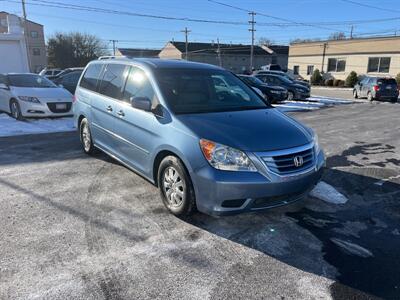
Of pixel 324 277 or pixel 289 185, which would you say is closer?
pixel 324 277

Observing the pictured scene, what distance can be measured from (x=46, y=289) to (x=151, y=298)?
2.78ft

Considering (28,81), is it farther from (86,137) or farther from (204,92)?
(204,92)

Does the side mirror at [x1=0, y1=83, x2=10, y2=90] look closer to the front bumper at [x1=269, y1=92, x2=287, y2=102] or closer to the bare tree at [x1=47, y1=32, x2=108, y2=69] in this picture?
the front bumper at [x1=269, y1=92, x2=287, y2=102]

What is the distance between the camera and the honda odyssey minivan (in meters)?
3.59

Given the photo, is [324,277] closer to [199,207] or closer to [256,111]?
[199,207]

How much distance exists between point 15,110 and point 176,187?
8.39 metres

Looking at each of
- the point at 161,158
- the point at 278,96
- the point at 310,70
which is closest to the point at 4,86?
the point at 161,158

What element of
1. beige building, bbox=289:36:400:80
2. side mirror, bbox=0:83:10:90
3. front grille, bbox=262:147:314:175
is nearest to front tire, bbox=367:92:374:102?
beige building, bbox=289:36:400:80

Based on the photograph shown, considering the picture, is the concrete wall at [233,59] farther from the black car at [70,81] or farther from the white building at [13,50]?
the black car at [70,81]

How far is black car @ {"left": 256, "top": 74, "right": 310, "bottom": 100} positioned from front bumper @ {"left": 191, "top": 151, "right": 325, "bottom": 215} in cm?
1659

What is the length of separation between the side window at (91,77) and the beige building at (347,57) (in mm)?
36252

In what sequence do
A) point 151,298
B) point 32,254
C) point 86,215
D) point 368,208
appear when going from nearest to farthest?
point 151,298, point 32,254, point 86,215, point 368,208

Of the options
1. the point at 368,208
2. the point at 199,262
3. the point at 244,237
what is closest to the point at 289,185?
Result: the point at 244,237

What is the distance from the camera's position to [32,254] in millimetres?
3336
